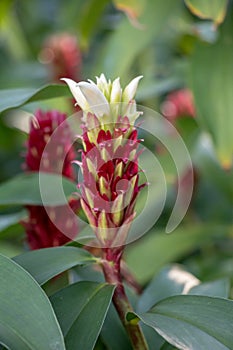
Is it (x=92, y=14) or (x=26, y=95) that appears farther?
(x=92, y=14)

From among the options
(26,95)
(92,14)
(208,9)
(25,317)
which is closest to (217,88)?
(208,9)

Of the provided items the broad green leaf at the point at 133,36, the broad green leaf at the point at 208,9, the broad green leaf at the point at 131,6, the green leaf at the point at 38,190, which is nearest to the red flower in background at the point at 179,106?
the broad green leaf at the point at 133,36

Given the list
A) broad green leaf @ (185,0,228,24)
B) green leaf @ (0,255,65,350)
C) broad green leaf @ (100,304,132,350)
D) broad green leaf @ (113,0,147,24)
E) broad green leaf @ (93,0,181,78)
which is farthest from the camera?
broad green leaf @ (93,0,181,78)

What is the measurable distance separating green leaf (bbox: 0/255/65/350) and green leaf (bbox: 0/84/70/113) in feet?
0.86

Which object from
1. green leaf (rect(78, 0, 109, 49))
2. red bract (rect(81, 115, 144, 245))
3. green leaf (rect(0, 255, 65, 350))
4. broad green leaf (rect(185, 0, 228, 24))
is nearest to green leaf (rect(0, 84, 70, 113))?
red bract (rect(81, 115, 144, 245))

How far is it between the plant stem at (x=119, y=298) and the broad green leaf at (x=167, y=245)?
0.89 m

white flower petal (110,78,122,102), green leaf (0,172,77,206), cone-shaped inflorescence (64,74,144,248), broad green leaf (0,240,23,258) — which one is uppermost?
white flower petal (110,78,122,102)

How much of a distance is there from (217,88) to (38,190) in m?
0.73

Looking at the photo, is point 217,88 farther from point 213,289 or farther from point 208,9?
point 213,289

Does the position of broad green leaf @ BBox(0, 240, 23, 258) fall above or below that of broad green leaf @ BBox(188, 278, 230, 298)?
below

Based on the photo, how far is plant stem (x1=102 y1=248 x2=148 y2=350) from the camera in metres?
0.78

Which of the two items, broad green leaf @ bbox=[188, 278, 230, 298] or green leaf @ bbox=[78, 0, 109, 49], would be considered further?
green leaf @ bbox=[78, 0, 109, 49]

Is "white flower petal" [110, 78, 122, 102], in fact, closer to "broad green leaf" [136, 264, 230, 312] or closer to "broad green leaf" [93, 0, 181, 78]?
"broad green leaf" [136, 264, 230, 312]

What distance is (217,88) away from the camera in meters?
1.60
